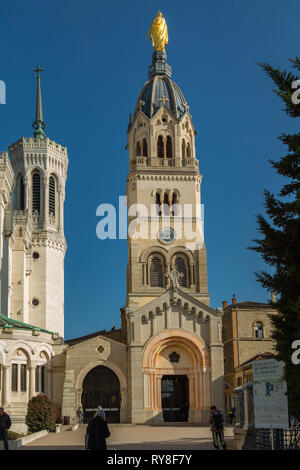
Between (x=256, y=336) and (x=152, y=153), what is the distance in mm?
19888

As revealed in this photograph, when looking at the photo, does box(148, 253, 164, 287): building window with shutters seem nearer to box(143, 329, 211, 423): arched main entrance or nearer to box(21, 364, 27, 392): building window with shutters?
box(143, 329, 211, 423): arched main entrance

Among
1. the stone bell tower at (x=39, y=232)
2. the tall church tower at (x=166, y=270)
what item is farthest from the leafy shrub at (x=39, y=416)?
the stone bell tower at (x=39, y=232)

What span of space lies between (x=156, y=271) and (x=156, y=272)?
0.11 m

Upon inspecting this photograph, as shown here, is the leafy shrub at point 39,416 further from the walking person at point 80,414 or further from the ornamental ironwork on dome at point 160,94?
the ornamental ironwork on dome at point 160,94

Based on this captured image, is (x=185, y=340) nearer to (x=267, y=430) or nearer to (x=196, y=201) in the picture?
(x=196, y=201)

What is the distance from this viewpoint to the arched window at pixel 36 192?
7262 centimetres

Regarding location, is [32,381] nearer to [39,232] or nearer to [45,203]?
[39,232]

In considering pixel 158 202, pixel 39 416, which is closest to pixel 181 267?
pixel 158 202

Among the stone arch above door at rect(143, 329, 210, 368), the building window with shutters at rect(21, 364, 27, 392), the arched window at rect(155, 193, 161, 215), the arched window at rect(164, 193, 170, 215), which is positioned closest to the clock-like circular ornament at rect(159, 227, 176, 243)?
the arched window at rect(164, 193, 170, 215)

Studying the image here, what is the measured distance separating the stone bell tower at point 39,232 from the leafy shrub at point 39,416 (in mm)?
21075

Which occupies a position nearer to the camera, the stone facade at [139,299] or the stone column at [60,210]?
the stone facade at [139,299]

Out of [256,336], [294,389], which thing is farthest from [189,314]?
[294,389]

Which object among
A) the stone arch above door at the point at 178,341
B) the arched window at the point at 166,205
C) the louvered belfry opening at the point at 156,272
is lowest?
the stone arch above door at the point at 178,341

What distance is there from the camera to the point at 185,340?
2173 inches
